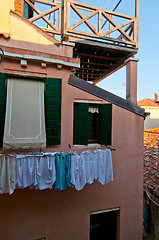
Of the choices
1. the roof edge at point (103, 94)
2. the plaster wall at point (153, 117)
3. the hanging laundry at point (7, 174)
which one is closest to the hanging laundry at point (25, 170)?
the hanging laundry at point (7, 174)

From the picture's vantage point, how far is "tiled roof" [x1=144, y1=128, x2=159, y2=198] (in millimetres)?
7602

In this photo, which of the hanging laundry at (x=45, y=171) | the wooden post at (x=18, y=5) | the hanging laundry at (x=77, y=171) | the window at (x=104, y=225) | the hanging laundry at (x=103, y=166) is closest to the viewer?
the hanging laundry at (x=45, y=171)

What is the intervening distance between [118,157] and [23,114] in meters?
3.61

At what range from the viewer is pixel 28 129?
13.9 ft

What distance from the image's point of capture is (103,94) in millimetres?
5516

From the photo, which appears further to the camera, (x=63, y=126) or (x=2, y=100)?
(x=63, y=126)

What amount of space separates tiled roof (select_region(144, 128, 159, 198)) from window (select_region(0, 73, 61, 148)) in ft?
18.3

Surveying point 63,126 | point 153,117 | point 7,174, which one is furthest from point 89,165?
point 153,117

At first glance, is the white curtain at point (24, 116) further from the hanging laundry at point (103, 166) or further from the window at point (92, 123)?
the hanging laundry at point (103, 166)

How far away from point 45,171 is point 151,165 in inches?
303

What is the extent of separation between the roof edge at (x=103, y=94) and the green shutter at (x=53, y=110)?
1.97 ft

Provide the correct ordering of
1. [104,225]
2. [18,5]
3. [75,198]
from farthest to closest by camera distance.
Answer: [104,225] < [18,5] < [75,198]

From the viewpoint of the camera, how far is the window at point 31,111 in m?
4.11

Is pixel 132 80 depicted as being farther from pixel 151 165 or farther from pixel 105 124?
pixel 151 165
